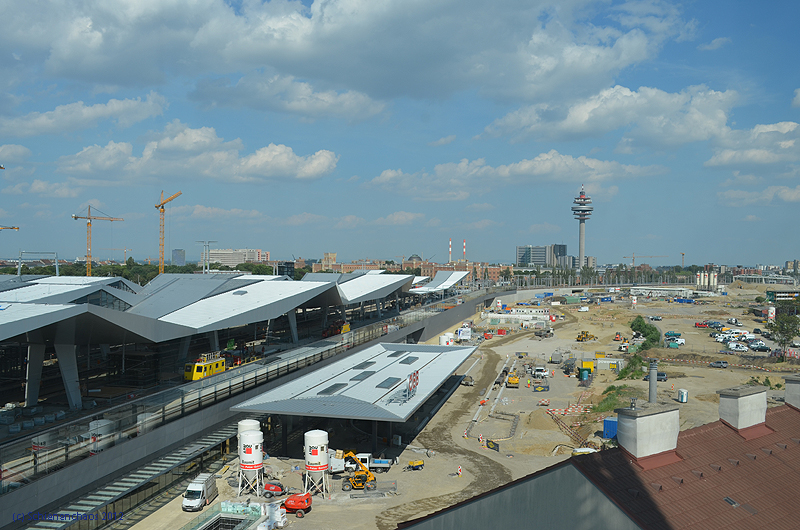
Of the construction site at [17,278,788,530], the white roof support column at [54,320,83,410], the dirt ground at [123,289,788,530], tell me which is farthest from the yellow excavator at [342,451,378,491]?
the white roof support column at [54,320,83,410]

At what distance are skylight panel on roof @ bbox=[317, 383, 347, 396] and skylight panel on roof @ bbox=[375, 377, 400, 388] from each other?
232 cm

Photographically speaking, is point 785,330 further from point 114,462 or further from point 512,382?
point 114,462

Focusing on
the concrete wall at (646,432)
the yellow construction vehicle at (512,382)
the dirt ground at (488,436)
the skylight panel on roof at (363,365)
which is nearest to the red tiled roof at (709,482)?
the concrete wall at (646,432)

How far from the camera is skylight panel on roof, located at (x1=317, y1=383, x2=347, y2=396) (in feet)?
106

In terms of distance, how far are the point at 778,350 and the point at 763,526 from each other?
241 ft

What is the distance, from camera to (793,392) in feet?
43.9

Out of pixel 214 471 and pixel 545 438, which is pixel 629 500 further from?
pixel 545 438

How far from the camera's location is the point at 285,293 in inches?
1820

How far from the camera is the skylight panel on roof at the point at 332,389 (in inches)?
1267

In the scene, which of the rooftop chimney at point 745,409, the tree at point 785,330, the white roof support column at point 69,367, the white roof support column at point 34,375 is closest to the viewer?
the rooftop chimney at point 745,409

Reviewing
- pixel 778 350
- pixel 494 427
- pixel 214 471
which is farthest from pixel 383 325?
pixel 778 350

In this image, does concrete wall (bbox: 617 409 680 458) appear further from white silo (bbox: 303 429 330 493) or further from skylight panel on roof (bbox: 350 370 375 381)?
skylight panel on roof (bbox: 350 370 375 381)

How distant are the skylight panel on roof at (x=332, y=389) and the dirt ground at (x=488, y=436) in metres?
4.05

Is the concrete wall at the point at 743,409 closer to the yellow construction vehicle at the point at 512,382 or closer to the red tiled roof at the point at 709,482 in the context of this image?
the red tiled roof at the point at 709,482
